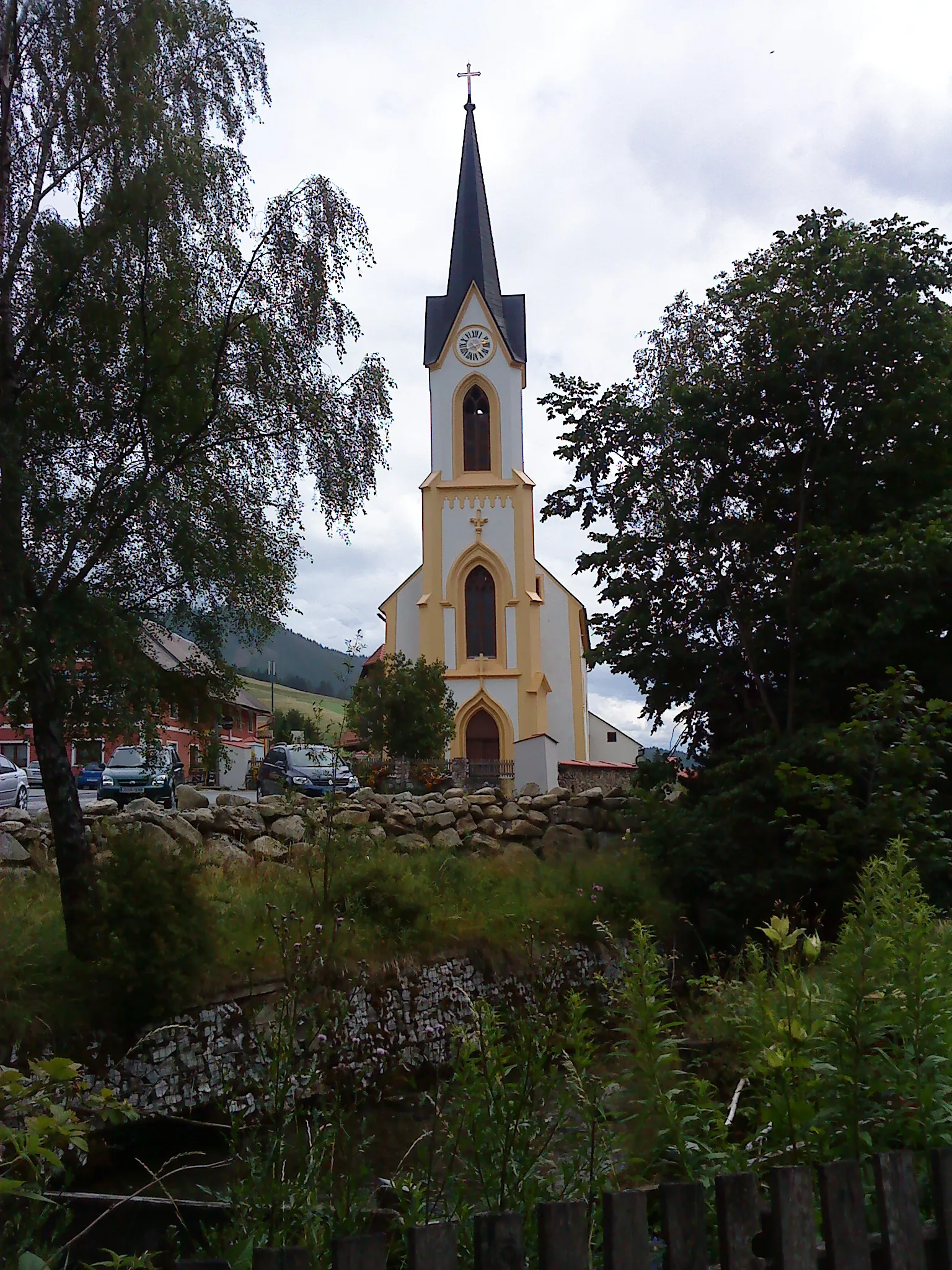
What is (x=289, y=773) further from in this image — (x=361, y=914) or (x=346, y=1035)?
(x=346, y=1035)

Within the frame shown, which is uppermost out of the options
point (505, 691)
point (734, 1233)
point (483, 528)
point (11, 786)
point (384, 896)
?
point (483, 528)

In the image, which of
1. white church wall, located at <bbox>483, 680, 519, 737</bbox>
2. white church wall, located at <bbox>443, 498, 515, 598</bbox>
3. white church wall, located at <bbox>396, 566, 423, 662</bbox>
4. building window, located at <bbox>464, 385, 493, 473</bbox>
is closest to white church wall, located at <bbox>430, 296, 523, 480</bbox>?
building window, located at <bbox>464, 385, 493, 473</bbox>

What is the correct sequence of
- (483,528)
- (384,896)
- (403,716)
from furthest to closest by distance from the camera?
(483,528)
(403,716)
(384,896)

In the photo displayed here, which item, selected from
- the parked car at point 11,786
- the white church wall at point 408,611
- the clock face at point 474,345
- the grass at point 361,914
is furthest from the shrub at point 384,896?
the clock face at point 474,345

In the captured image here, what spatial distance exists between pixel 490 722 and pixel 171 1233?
3473 centimetres

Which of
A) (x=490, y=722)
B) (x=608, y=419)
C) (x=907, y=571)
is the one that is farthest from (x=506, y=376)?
(x=907, y=571)

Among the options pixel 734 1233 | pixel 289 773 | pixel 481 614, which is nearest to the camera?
pixel 734 1233

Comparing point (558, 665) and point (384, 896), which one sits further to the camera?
point (558, 665)

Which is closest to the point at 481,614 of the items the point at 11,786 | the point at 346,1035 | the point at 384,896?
the point at 11,786

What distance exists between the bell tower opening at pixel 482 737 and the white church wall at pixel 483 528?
17.6 feet

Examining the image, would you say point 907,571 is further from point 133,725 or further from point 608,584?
point 133,725

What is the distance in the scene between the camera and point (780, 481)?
11.8m

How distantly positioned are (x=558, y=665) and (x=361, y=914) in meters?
30.0

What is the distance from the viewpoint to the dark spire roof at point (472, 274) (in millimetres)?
43156
